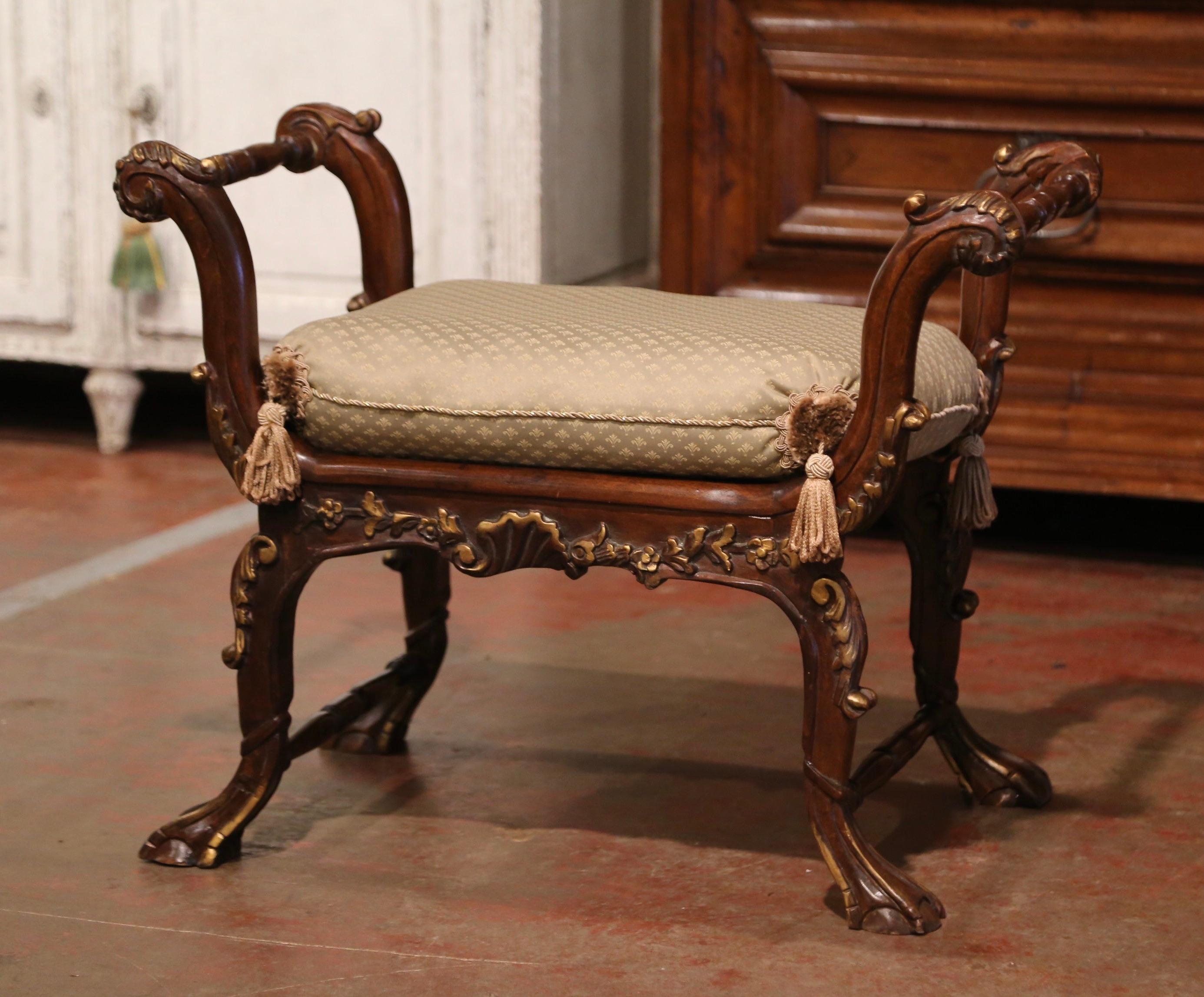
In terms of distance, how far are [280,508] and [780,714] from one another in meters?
0.74

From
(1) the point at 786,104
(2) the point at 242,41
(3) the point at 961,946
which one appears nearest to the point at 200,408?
(2) the point at 242,41

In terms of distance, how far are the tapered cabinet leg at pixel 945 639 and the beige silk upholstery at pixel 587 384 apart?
136 mm

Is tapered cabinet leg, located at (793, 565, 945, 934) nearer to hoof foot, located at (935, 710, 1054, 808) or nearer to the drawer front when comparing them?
hoof foot, located at (935, 710, 1054, 808)

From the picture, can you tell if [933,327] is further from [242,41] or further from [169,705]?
[242,41]

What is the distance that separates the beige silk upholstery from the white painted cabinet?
1442 millimetres

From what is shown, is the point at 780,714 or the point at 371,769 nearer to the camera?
the point at 371,769

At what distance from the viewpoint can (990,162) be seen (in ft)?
8.97

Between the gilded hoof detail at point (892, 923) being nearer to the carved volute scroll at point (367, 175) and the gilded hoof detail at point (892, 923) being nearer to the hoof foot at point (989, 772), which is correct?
the hoof foot at point (989, 772)

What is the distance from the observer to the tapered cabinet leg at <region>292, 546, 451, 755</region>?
189 centimetres

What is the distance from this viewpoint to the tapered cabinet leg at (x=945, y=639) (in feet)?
5.60

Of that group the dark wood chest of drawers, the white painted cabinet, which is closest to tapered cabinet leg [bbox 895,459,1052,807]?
the dark wood chest of drawers

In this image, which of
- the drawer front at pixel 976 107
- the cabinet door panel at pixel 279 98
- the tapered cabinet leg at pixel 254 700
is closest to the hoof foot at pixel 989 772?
the tapered cabinet leg at pixel 254 700

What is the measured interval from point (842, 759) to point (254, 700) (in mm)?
553

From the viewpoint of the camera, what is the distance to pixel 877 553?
9.35ft
